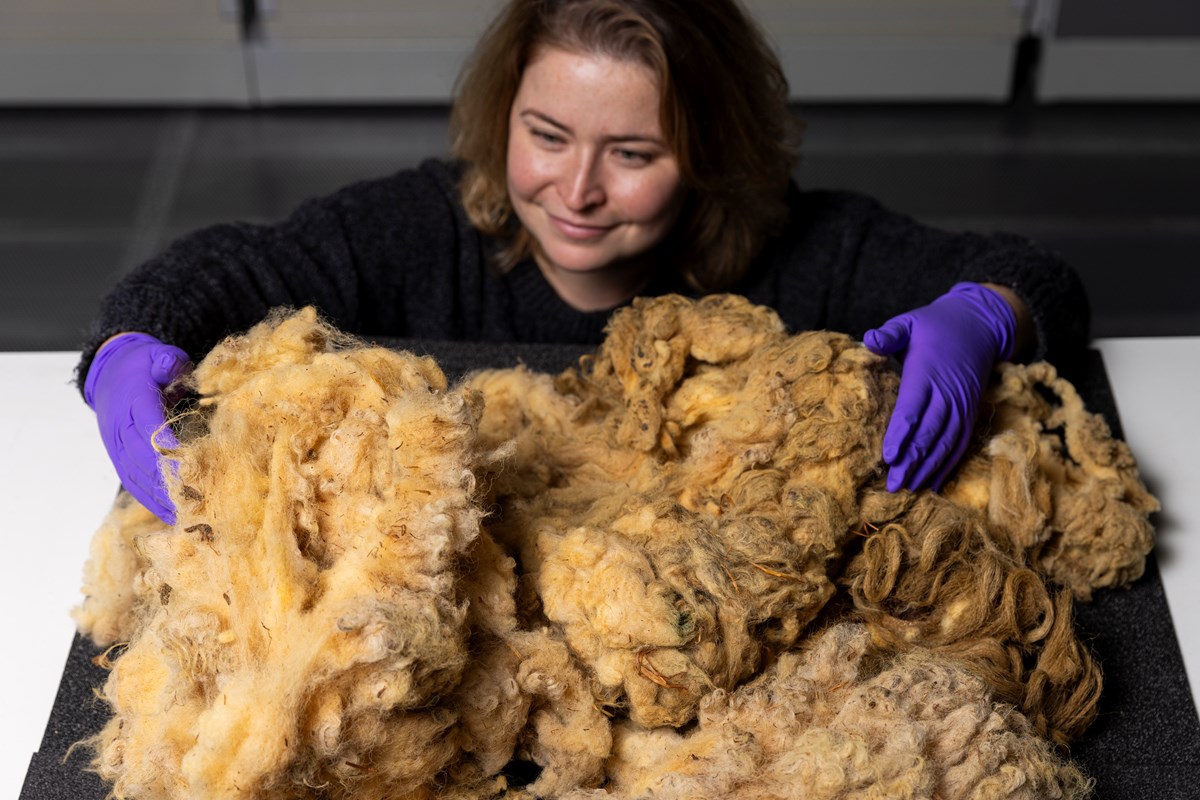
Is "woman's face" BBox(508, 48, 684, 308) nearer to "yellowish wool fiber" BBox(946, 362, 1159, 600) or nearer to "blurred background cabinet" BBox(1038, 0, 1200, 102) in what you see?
"yellowish wool fiber" BBox(946, 362, 1159, 600)

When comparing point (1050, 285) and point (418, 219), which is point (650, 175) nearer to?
point (418, 219)

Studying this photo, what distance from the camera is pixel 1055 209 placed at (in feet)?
9.59

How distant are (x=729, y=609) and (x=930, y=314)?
51 centimetres

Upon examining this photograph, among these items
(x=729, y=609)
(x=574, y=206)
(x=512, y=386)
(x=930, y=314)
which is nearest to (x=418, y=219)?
(x=574, y=206)

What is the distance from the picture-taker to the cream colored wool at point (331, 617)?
79 cm

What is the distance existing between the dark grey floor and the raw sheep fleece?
5.69 ft

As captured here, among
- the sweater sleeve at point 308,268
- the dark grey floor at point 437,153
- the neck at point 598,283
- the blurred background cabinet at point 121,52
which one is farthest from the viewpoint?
the blurred background cabinet at point 121,52

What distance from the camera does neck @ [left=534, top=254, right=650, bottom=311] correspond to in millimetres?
1634

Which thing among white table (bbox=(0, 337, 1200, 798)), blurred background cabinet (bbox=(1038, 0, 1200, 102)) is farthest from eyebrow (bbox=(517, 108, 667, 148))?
blurred background cabinet (bbox=(1038, 0, 1200, 102))

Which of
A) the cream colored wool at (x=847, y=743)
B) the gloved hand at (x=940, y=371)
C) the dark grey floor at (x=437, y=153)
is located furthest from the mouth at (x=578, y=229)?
the dark grey floor at (x=437, y=153)

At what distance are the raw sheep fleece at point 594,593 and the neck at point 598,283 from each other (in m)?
0.49

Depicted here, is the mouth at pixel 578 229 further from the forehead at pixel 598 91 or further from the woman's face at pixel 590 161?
the forehead at pixel 598 91

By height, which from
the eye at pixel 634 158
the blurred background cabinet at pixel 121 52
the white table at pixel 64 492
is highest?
the eye at pixel 634 158

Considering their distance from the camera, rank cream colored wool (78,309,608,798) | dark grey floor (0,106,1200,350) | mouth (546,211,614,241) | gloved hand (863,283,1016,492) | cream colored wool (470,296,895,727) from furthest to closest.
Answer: dark grey floor (0,106,1200,350) → mouth (546,211,614,241) → gloved hand (863,283,1016,492) → cream colored wool (470,296,895,727) → cream colored wool (78,309,608,798)
